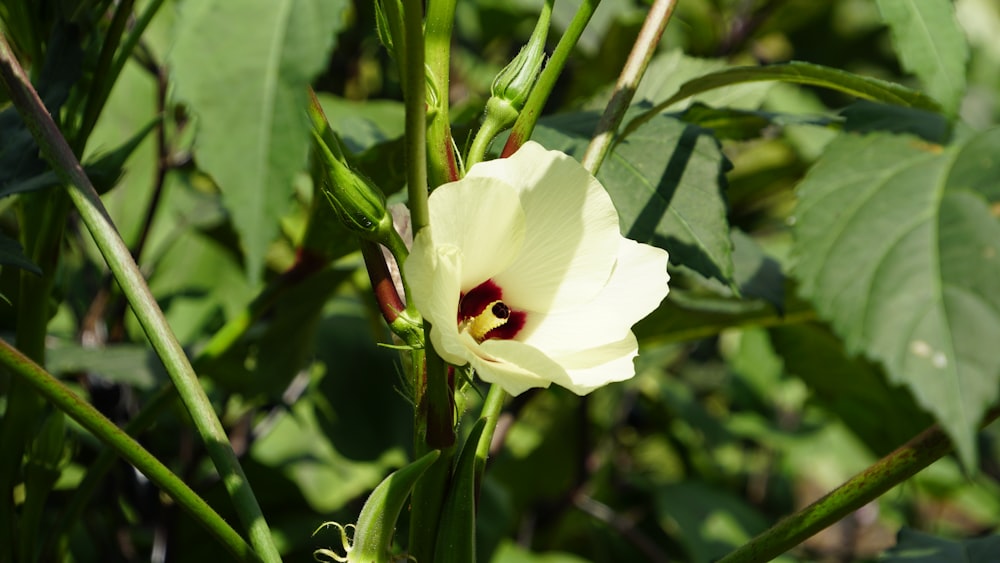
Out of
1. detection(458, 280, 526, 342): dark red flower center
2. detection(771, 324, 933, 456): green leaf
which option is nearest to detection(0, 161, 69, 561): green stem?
detection(458, 280, 526, 342): dark red flower center

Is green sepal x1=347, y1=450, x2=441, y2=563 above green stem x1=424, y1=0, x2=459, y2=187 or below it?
below

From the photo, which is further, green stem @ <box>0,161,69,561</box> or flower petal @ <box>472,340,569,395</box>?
green stem @ <box>0,161,69,561</box>

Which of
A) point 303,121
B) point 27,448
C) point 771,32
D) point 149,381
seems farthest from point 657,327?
point 771,32

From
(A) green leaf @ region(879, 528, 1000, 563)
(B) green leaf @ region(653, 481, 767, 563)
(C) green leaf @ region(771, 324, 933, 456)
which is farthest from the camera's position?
(B) green leaf @ region(653, 481, 767, 563)

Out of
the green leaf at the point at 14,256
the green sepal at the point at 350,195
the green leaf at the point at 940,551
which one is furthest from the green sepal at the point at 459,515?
the green leaf at the point at 940,551

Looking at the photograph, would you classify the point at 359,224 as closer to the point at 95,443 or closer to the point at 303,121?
the point at 303,121

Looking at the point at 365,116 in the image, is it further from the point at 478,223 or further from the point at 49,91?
the point at 478,223

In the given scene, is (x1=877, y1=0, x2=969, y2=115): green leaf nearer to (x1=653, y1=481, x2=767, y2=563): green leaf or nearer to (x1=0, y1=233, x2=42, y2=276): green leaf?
(x1=0, y1=233, x2=42, y2=276): green leaf
